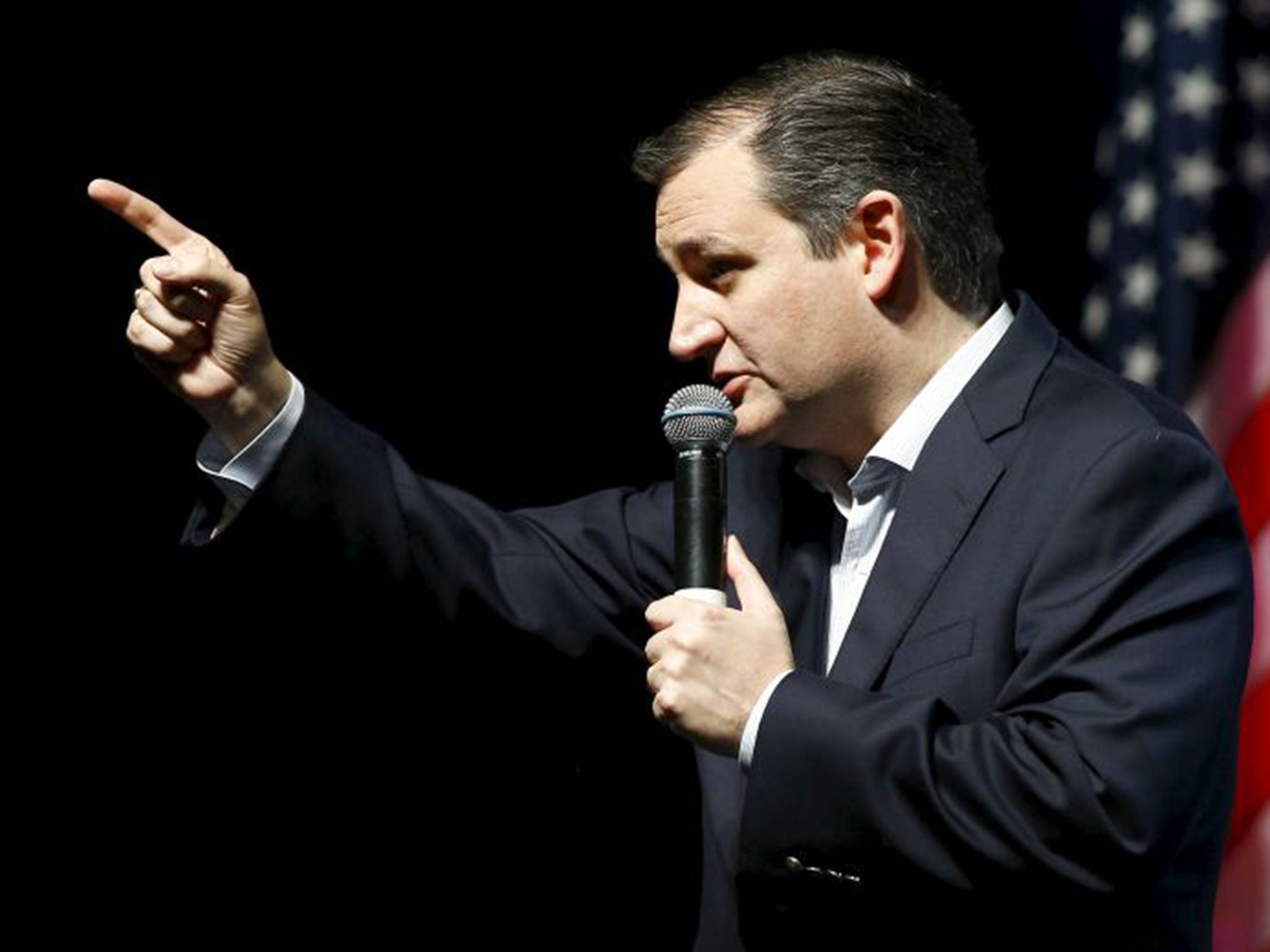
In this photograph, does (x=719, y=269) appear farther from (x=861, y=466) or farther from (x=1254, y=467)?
(x=1254, y=467)

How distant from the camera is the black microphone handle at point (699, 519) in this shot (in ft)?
6.04

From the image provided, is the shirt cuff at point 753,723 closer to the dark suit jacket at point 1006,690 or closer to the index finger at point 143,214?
the dark suit jacket at point 1006,690

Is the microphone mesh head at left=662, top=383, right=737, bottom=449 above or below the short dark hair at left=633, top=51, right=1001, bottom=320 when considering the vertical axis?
below

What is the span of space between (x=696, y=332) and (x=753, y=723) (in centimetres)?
57

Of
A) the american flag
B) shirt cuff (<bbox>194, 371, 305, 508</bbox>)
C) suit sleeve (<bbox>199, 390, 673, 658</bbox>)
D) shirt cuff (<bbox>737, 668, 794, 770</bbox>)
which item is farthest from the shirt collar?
the american flag

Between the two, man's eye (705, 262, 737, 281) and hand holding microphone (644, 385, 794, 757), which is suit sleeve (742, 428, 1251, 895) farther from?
man's eye (705, 262, 737, 281)

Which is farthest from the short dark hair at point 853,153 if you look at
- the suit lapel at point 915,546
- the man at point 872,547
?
the suit lapel at point 915,546

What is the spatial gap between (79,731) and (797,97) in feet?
4.33

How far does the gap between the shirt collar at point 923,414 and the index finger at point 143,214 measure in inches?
31.0

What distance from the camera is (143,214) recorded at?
2049 millimetres

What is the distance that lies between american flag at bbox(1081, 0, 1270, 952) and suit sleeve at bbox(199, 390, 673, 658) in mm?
931

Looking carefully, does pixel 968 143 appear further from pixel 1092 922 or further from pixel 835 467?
pixel 1092 922

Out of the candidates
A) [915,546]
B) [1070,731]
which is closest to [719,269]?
[915,546]

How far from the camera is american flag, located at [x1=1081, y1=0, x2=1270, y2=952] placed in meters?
2.93
